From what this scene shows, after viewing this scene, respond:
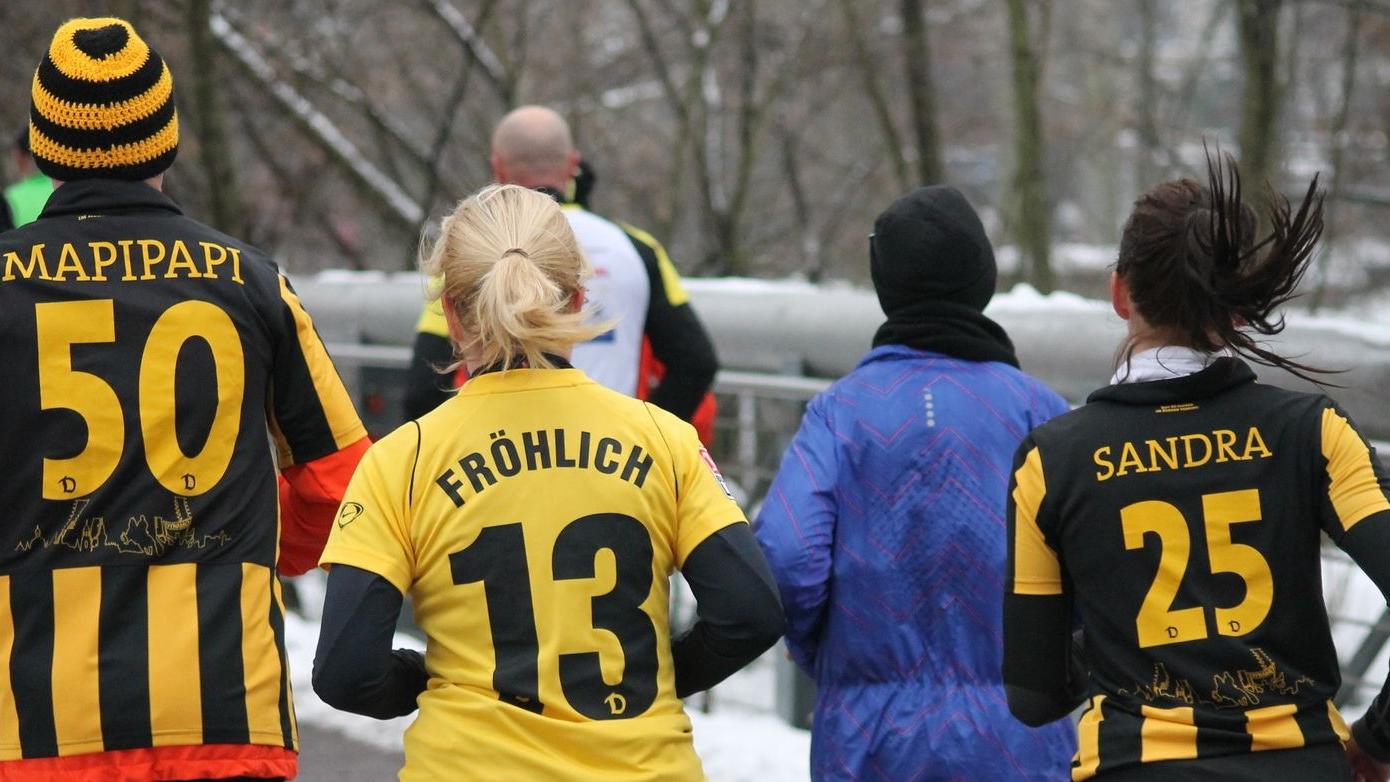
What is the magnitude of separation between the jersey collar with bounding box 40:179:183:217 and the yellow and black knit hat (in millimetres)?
27

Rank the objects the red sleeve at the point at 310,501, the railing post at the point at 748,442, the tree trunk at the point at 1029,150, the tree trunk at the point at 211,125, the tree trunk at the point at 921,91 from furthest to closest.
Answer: the tree trunk at the point at 921,91 < the tree trunk at the point at 1029,150 < the tree trunk at the point at 211,125 < the railing post at the point at 748,442 < the red sleeve at the point at 310,501

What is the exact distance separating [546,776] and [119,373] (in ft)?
3.16

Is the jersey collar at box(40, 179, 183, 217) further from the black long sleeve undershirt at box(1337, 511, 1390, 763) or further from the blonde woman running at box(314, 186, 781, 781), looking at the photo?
the black long sleeve undershirt at box(1337, 511, 1390, 763)

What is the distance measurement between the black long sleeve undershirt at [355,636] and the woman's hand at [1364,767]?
144 centimetres

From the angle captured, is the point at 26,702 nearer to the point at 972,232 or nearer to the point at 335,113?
the point at 972,232

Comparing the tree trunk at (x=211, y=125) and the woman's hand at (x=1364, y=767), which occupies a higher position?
the tree trunk at (x=211, y=125)

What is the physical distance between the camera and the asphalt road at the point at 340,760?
6.03 meters

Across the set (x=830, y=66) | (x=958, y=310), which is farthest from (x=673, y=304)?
(x=830, y=66)

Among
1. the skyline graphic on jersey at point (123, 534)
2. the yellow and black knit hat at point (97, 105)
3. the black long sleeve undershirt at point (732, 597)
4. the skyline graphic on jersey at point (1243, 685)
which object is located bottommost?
the skyline graphic on jersey at point (1243, 685)

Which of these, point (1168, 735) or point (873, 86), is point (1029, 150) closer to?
point (873, 86)

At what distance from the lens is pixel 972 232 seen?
11.6 ft

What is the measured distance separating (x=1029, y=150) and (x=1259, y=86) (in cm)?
188

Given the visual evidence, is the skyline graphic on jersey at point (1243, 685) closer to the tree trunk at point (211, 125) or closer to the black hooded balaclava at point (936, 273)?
the black hooded balaclava at point (936, 273)

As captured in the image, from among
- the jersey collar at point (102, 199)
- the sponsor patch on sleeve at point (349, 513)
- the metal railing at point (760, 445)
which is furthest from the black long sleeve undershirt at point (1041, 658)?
the metal railing at point (760, 445)
